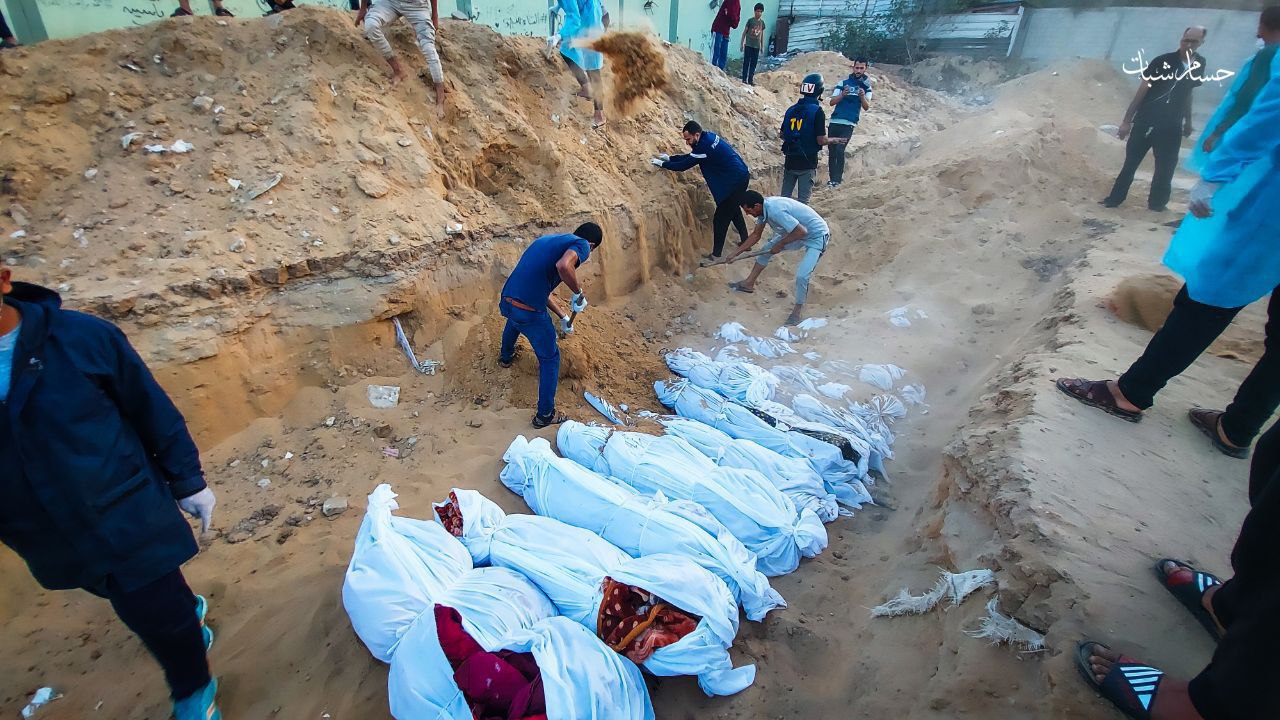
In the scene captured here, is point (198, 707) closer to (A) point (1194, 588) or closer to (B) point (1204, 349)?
(A) point (1194, 588)

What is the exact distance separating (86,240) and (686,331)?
4.60 metres

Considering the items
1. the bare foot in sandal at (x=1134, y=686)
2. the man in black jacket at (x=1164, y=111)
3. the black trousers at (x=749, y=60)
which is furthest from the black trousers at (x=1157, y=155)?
the bare foot in sandal at (x=1134, y=686)

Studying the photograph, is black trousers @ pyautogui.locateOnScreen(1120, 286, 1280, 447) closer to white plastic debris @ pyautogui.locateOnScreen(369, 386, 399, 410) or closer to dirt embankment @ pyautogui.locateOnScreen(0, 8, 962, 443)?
dirt embankment @ pyautogui.locateOnScreen(0, 8, 962, 443)

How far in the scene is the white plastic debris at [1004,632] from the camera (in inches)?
76.0

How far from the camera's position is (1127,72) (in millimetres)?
12820

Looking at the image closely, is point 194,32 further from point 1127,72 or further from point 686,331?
point 1127,72

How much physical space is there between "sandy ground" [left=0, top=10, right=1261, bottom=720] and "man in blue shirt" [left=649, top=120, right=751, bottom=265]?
1.36 feet

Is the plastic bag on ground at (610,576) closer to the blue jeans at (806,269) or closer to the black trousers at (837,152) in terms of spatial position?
the blue jeans at (806,269)

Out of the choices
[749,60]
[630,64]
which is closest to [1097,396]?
[630,64]

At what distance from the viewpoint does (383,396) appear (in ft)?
13.2

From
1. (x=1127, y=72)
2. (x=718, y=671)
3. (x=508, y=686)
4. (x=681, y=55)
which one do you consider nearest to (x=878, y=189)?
(x=681, y=55)

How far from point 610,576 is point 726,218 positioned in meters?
4.87

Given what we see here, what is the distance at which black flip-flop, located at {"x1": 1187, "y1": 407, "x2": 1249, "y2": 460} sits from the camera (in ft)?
9.04

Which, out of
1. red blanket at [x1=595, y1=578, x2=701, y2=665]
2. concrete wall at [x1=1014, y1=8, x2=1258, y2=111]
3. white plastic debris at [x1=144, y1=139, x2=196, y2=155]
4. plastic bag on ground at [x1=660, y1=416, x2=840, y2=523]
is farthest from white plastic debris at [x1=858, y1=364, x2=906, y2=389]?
concrete wall at [x1=1014, y1=8, x2=1258, y2=111]
